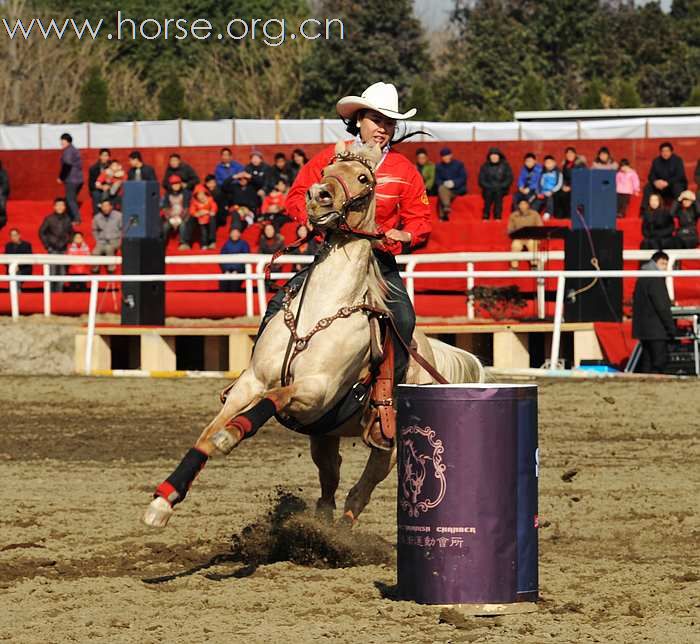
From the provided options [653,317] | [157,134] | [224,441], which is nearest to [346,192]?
[224,441]

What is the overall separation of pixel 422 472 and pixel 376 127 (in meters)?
2.21

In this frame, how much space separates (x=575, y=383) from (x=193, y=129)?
67.8ft

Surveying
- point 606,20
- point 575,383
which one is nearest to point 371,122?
point 575,383

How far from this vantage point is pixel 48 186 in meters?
33.3

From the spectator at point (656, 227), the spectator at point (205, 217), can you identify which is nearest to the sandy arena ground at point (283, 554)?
the spectator at point (656, 227)

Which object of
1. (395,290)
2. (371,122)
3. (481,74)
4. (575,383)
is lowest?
(575,383)

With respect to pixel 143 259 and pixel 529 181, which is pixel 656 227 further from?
pixel 143 259

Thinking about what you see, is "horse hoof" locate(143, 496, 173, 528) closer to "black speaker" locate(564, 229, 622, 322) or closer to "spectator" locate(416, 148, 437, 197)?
"black speaker" locate(564, 229, 622, 322)

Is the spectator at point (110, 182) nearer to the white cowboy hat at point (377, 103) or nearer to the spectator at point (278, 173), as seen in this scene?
the spectator at point (278, 173)

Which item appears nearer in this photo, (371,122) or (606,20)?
(371,122)

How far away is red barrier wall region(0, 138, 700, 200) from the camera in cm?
3102

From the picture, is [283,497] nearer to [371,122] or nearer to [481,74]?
[371,122]

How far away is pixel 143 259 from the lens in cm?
1970

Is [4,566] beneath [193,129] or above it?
beneath
